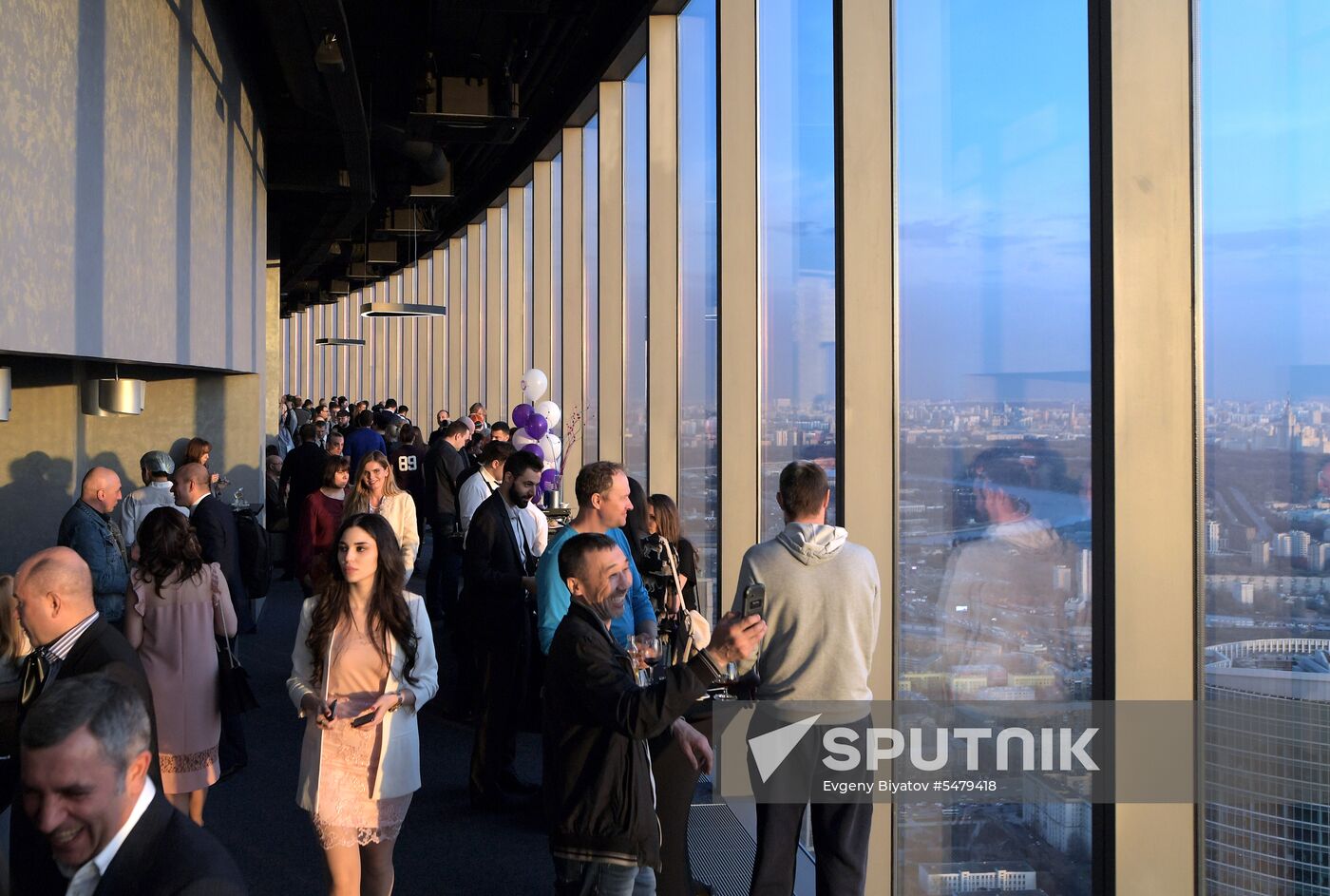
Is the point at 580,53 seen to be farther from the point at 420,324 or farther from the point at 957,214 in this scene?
the point at 420,324

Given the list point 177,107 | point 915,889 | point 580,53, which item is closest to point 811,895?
point 915,889

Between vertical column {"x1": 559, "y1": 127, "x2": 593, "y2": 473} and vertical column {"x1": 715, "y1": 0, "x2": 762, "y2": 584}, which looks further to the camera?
vertical column {"x1": 559, "y1": 127, "x2": 593, "y2": 473}

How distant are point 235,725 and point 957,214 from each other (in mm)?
4105

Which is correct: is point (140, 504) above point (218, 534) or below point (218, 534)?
above

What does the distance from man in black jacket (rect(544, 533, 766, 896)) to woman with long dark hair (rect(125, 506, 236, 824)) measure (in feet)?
6.94

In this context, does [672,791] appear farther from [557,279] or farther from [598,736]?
[557,279]

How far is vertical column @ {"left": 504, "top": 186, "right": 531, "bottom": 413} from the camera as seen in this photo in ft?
50.4

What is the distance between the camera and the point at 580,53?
1065 cm

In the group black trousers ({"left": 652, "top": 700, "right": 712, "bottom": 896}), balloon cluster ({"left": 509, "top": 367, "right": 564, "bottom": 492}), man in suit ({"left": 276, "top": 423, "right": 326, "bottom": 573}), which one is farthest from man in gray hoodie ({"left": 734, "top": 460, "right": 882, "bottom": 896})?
man in suit ({"left": 276, "top": 423, "right": 326, "bottom": 573})

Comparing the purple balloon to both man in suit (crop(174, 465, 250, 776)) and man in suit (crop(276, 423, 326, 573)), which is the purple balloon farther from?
man in suit (crop(174, 465, 250, 776))

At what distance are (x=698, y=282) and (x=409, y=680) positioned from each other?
4.72m

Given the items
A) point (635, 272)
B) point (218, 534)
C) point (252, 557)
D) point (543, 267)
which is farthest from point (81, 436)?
point (543, 267)

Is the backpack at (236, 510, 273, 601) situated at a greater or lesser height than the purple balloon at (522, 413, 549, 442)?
lesser

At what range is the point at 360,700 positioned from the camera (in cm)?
334
